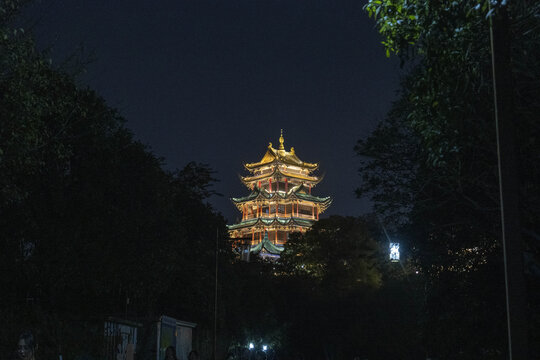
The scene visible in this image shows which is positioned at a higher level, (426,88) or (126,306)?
(426,88)

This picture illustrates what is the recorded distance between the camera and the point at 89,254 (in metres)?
21.5

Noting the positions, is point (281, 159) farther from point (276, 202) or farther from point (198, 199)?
point (198, 199)

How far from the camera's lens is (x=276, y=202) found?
9675 cm

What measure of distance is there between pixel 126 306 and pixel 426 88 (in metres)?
21.1

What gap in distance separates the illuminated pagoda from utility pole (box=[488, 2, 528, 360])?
7878 centimetres

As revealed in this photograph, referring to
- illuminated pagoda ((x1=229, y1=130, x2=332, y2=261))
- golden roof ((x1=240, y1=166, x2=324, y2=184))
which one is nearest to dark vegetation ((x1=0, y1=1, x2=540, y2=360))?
illuminated pagoda ((x1=229, y1=130, x2=332, y2=261))

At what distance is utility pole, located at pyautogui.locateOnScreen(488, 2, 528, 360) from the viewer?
6926 mm

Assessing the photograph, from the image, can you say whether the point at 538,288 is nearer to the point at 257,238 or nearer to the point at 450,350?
the point at 450,350

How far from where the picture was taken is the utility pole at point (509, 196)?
693 cm

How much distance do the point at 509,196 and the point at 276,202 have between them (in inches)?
3526

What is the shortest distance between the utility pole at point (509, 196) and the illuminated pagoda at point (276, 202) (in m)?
78.8

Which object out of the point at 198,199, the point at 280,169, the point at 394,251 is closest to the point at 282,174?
the point at 280,169

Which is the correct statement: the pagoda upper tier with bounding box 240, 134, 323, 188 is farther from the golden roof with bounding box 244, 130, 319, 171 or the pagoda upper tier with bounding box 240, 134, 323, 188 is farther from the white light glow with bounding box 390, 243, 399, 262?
the white light glow with bounding box 390, 243, 399, 262

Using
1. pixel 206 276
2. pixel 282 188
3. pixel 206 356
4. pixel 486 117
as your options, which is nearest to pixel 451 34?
pixel 486 117
